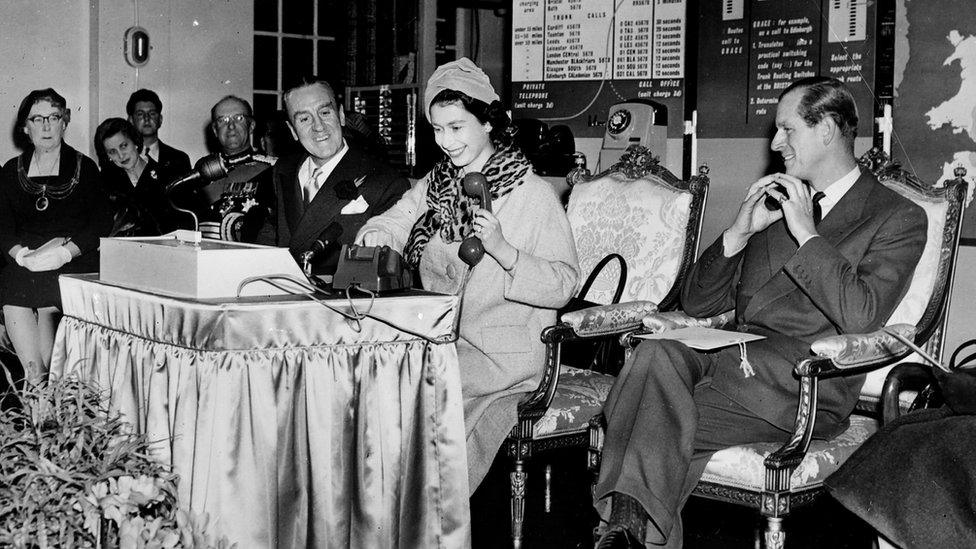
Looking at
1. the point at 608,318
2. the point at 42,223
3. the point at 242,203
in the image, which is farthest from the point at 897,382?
the point at 42,223

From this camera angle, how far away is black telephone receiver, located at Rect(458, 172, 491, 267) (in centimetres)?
254

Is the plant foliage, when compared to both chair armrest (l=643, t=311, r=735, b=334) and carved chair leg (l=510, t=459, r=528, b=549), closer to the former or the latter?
carved chair leg (l=510, t=459, r=528, b=549)

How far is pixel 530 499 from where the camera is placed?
144 inches

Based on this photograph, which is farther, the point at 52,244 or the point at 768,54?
the point at 768,54

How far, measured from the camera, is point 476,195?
2.75 metres

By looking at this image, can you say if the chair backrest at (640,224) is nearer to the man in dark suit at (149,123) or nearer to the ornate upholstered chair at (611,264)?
the ornate upholstered chair at (611,264)

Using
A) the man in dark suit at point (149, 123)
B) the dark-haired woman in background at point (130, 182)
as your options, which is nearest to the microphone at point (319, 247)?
the dark-haired woman in background at point (130, 182)

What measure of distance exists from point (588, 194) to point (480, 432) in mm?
1058

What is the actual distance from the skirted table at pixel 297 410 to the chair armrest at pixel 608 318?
70 cm

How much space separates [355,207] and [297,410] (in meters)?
1.21

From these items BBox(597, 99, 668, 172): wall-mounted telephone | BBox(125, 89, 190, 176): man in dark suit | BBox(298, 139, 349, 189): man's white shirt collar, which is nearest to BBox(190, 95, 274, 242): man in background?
BBox(298, 139, 349, 189): man's white shirt collar

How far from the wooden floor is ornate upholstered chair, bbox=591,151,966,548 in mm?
566

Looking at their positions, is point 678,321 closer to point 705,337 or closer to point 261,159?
point 705,337

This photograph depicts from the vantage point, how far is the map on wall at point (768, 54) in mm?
4434
